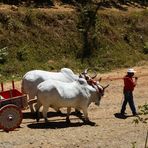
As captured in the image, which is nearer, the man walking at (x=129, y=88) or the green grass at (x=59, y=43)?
the man walking at (x=129, y=88)

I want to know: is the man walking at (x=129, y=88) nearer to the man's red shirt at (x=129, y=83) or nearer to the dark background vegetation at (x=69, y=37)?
the man's red shirt at (x=129, y=83)

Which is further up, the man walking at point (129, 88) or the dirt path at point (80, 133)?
the man walking at point (129, 88)

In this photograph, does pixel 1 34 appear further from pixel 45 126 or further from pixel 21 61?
pixel 45 126

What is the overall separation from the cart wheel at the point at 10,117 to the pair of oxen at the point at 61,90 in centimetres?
98

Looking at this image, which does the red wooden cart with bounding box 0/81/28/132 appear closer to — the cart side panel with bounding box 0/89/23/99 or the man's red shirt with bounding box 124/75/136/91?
the cart side panel with bounding box 0/89/23/99

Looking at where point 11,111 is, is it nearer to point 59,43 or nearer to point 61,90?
point 61,90

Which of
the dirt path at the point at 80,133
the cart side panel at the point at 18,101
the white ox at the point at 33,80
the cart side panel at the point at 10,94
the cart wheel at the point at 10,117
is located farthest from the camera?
the white ox at the point at 33,80

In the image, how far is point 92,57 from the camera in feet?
89.2

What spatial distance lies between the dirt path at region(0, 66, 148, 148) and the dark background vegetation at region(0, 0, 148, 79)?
675cm

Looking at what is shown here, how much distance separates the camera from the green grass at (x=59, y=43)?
2544 cm

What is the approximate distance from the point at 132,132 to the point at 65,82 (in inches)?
117

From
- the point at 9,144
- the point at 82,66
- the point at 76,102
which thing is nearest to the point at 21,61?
the point at 82,66

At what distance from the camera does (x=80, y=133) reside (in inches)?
634

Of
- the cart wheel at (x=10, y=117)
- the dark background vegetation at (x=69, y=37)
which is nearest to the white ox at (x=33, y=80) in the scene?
the cart wheel at (x=10, y=117)
